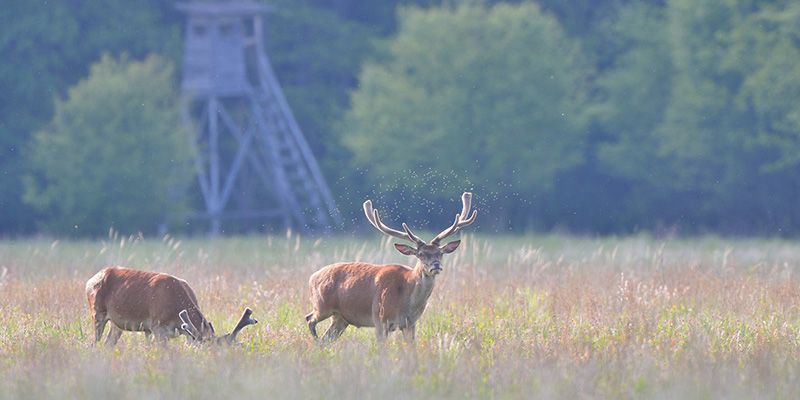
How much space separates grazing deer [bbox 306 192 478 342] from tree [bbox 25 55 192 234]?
27409mm

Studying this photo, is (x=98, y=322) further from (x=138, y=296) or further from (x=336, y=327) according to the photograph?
(x=336, y=327)

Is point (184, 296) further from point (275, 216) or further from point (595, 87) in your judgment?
point (595, 87)

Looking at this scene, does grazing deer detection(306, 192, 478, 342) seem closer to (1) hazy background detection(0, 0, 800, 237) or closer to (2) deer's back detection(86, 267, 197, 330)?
(2) deer's back detection(86, 267, 197, 330)

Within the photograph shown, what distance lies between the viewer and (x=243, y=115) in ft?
152

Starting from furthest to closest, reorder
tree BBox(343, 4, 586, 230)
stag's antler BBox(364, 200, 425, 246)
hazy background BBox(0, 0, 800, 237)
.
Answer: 1. tree BBox(343, 4, 586, 230)
2. hazy background BBox(0, 0, 800, 237)
3. stag's antler BBox(364, 200, 425, 246)

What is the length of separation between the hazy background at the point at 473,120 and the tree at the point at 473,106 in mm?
56

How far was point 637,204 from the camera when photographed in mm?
48031

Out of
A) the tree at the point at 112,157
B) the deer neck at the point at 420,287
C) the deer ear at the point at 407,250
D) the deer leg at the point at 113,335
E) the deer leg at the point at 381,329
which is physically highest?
the deer ear at the point at 407,250

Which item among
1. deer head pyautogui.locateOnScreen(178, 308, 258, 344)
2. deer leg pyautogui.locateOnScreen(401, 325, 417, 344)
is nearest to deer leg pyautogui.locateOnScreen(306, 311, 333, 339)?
deer leg pyautogui.locateOnScreen(401, 325, 417, 344)

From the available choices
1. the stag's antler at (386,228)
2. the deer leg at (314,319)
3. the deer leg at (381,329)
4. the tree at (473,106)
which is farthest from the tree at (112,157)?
the deer leg at (381,329)

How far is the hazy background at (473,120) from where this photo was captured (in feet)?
133

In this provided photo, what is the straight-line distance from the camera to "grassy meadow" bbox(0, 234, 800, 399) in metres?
10.2

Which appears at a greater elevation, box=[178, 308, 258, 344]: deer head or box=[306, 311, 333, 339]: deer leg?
box=[178, 308, 258, 344]: deer head

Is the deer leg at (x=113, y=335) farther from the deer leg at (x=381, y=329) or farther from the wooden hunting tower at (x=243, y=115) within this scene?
the wooden hunting tower at (x=243, y=115)
